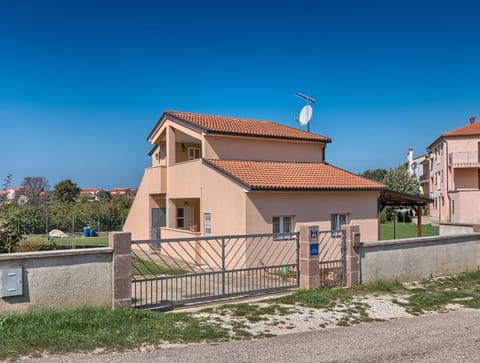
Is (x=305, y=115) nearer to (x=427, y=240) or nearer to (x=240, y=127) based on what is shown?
(x=240, y=127)

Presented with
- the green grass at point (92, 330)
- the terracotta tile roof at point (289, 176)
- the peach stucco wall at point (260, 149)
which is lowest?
the green grass at point (92, 330)

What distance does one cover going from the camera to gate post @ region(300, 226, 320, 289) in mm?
10180

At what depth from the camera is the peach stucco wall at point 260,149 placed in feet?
58.8

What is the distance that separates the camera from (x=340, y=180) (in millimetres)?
17766

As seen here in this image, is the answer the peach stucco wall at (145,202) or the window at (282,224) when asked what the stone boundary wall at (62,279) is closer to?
the window at (282,224)

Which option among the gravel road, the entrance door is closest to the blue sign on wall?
the gravel road

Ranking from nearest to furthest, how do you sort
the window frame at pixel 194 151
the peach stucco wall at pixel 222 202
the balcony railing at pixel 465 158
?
1. the peach stucco wall at pixel 222 202
2. the window frame at pixel 194 151
3. the balcony railing at pixel 465 158

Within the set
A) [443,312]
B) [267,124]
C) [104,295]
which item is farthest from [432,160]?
[104,295]

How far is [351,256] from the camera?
10.6 metres

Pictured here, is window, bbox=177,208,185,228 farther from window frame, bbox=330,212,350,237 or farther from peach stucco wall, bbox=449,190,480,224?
peach stucco wall, bbox=449,190,480,224

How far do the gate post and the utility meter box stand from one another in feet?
20.2

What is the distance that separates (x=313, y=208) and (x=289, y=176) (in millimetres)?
1584

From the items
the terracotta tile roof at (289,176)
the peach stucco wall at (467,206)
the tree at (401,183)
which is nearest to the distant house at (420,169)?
the tree at (401,183)

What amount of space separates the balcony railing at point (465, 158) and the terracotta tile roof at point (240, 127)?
26.3 meters
